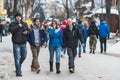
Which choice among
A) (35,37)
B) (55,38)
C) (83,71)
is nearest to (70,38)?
(55,38)

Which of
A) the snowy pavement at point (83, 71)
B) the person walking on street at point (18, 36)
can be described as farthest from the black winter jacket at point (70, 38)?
the person walking on street at point (18, 36)

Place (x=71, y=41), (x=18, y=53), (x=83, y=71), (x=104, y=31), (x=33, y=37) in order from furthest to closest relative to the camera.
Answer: (x=104, y=31), (x=83, y=71), (x=71, y=41), (x=33, y=37), (x=18, y=53)

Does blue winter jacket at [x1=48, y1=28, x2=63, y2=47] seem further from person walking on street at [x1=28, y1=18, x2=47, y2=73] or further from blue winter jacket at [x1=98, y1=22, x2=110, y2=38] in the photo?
blue winter jacket at [x1=98, y1=22, x2=110, y2=38]

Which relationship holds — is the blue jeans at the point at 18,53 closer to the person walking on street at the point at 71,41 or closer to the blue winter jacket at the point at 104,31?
the person walking on street at the point at 71,41

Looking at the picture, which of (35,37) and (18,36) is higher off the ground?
(18,36)

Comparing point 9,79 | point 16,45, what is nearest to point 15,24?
point 16,45

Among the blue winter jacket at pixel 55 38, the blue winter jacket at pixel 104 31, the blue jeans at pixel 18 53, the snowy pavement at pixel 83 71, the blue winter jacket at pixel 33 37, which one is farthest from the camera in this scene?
the blue winter jacket at pixel 104 31

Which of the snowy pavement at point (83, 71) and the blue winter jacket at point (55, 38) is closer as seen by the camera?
the snowy pavement at point (83, 71)

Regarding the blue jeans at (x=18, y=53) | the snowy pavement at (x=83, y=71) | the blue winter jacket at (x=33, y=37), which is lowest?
the snowy pavement at (x=83, y=71)

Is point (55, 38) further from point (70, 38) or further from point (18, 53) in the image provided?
point (18, 53)

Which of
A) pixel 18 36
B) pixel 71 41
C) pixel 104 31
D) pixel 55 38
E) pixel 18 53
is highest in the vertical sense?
pixel 18 36

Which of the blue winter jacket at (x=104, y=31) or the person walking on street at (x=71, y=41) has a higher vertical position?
the person walking on street at (x=71, y=41)

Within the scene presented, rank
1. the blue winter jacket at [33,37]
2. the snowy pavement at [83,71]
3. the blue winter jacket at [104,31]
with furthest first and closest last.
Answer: the blue winter jacket at [104,31] → the blue winter jacket at [33,37] → the snowy pavement at [83,71]

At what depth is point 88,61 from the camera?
22.9 meters
